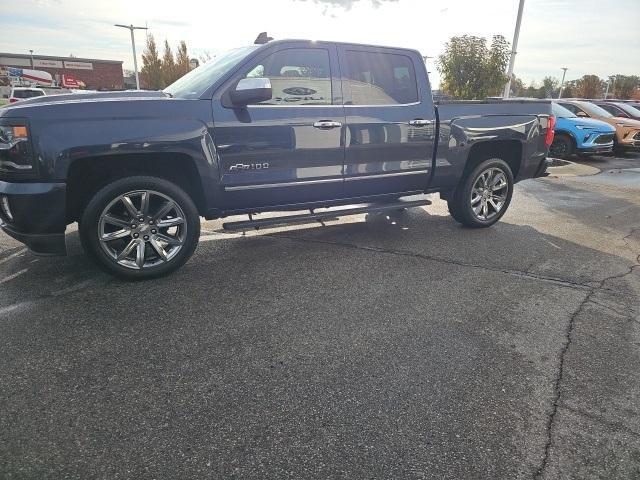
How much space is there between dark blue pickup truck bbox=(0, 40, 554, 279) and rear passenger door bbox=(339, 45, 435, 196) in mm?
14

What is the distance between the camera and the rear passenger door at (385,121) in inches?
174

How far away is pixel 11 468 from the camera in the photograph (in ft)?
6.26

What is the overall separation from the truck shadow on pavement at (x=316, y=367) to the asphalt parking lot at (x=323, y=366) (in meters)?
0.01

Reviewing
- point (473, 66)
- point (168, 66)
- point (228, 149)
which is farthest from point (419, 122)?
point (168, 66)

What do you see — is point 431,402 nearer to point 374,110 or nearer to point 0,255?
point 374,110

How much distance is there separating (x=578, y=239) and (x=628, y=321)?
2319mm

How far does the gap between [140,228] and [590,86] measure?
2689 inches

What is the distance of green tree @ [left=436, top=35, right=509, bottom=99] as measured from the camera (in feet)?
50.1

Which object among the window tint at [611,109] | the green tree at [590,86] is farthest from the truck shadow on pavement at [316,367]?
the green tree at [590,86]

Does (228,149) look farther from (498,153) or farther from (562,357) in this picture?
(498,153)

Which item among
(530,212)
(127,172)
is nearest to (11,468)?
(127,172)

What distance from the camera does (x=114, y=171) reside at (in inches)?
146

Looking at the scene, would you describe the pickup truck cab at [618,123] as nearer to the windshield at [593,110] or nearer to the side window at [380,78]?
the windshield at [593,110]

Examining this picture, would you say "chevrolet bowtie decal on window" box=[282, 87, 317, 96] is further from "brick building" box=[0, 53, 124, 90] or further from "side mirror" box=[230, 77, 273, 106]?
"brick building" box=[0, 53, 124, 90]
